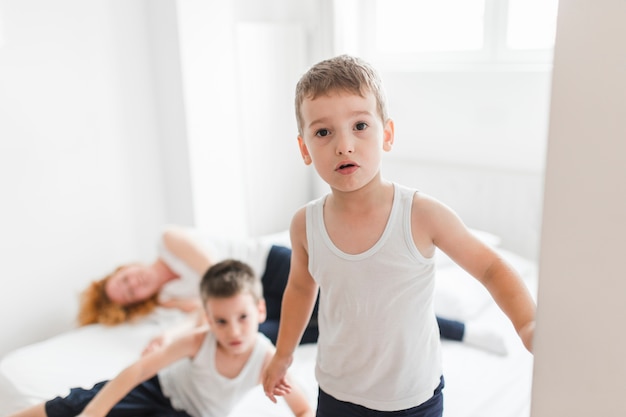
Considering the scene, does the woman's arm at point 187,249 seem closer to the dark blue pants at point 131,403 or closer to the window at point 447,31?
the dark blue pants at point 131,403

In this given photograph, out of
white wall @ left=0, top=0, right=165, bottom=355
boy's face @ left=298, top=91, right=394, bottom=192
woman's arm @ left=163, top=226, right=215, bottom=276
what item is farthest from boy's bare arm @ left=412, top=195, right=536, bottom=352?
white wall @ left=0, top=0, right=165, bottom=355

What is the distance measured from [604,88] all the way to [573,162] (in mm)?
68

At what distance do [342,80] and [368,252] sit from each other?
0.25 m

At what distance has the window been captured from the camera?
2.53m

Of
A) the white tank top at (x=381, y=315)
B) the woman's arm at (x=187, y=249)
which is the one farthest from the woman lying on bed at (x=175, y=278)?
the white tank top at (x=381, y=315)

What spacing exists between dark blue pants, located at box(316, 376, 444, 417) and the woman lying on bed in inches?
43.6

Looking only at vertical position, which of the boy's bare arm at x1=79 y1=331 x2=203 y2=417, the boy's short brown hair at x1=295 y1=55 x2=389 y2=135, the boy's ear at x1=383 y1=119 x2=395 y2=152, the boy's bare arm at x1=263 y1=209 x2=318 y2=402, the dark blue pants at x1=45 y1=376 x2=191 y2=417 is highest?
the boy's short brown hair at x1=295 y1=55 x2=389 y2=135

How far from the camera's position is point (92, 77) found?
2.57 metres

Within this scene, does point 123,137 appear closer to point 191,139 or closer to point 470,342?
point 191,139

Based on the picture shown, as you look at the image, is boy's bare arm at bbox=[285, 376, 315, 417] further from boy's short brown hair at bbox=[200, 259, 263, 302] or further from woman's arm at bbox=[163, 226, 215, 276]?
woman's arm at bbox=[163, 226, 215, 276]

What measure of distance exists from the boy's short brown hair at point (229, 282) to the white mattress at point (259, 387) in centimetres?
26

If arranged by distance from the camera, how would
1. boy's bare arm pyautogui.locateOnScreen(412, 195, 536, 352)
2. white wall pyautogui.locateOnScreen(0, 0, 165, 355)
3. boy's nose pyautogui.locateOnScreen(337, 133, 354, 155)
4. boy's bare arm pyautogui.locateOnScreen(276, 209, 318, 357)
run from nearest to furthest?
boy's bare arm pyautogui.locateOnScreen(412, 195, 536, 352), boy's nose pyautogui.locateOnScreen(337, 133, 354, 155), boy's bare arm pyautogui.locateOnScreen(276, 209, 318, 357), white wall pyautogui.locateOnScreen(0, 0, 165, 355)

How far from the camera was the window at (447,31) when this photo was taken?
2.53 metres

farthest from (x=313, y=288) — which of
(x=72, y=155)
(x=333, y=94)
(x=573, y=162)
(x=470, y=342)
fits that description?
(x=72, y=155)
